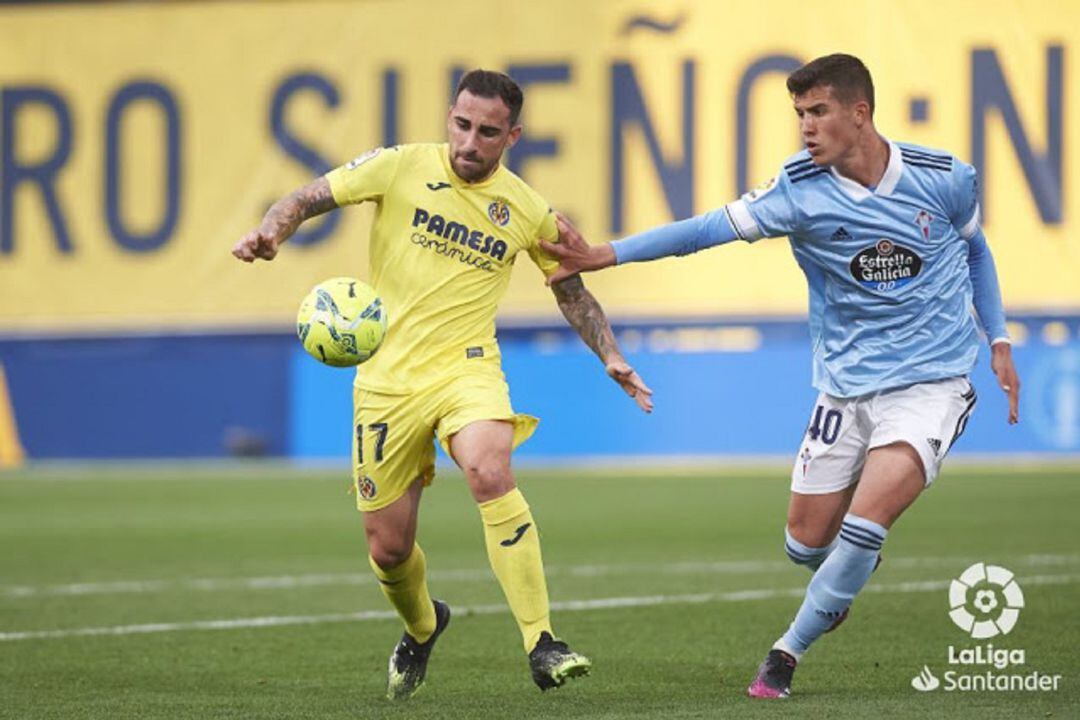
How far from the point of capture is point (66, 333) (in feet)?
97.5

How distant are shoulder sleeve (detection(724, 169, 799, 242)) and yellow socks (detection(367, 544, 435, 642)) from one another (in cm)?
175

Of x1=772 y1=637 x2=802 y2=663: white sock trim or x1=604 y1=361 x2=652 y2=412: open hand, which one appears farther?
x1=604 y1=361 x2=652 y2=412: open hand

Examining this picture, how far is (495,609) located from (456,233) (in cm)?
335

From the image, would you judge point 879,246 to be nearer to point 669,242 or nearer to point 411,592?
point 669,242

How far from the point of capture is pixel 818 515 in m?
7.95

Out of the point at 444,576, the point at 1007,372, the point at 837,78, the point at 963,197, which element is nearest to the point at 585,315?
the point at 837,78

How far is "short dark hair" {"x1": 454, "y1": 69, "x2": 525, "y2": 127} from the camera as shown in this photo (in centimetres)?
784

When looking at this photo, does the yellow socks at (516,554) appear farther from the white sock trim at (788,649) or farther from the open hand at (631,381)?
the white sock trim at (788,649)

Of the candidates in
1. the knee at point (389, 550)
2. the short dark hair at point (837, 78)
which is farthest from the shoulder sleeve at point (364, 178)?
the short dark hair at point (837, 78)

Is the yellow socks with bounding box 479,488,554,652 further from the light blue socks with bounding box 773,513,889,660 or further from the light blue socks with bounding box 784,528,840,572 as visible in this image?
the light blue socks with bounding box 784,528,840,572

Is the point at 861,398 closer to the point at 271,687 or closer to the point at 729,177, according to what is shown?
the point at 271,687

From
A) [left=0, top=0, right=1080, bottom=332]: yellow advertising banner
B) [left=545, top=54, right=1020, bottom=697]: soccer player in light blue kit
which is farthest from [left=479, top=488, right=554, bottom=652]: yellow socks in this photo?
[left=0, top=0, right=1080, bottom=332]: yellow advertising banner

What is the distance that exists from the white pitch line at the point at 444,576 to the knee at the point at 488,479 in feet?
15.3

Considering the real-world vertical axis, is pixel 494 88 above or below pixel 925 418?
above
